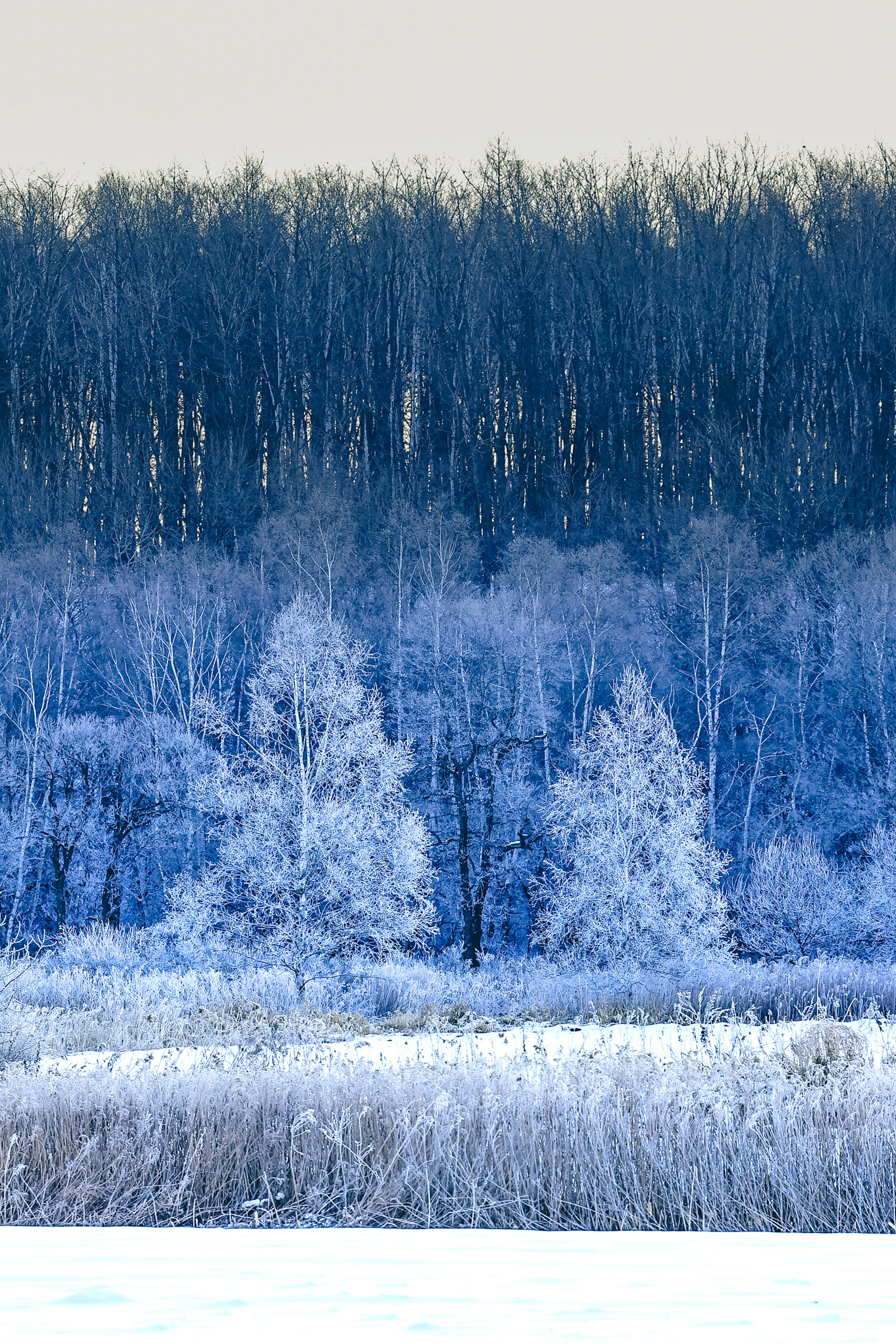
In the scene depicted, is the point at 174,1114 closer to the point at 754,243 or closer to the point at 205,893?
the point at 205,893

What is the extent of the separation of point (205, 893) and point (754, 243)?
48233mm

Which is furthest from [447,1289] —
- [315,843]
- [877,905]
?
[877,905]

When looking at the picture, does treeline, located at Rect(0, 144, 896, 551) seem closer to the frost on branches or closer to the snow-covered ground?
the frost on branches

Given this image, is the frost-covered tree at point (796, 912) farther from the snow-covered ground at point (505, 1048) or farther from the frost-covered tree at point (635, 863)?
the snow-covered ground at point (505, 1048)

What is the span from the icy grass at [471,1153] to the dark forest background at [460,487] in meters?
29.0

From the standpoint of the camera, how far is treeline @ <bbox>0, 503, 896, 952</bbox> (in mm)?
40156

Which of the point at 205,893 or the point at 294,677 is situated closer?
the point at 205,893

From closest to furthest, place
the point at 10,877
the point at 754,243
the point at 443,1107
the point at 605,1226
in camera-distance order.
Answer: the point at 605,1226, the point at 443,1107, the point at 10,877, the point at 754,243

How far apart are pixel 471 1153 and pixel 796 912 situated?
24.8m

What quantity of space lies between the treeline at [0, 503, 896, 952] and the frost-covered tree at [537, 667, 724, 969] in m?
9.12

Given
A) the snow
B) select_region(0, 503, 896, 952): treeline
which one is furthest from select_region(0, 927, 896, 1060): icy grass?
select_region(0, 503, 896, 952): treeline

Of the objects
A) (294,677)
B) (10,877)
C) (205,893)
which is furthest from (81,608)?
(205,893)

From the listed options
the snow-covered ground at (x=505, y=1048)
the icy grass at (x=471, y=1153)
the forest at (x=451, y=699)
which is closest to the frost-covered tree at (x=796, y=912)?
the forest at (x=451, y=699)

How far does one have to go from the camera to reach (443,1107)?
958cm
